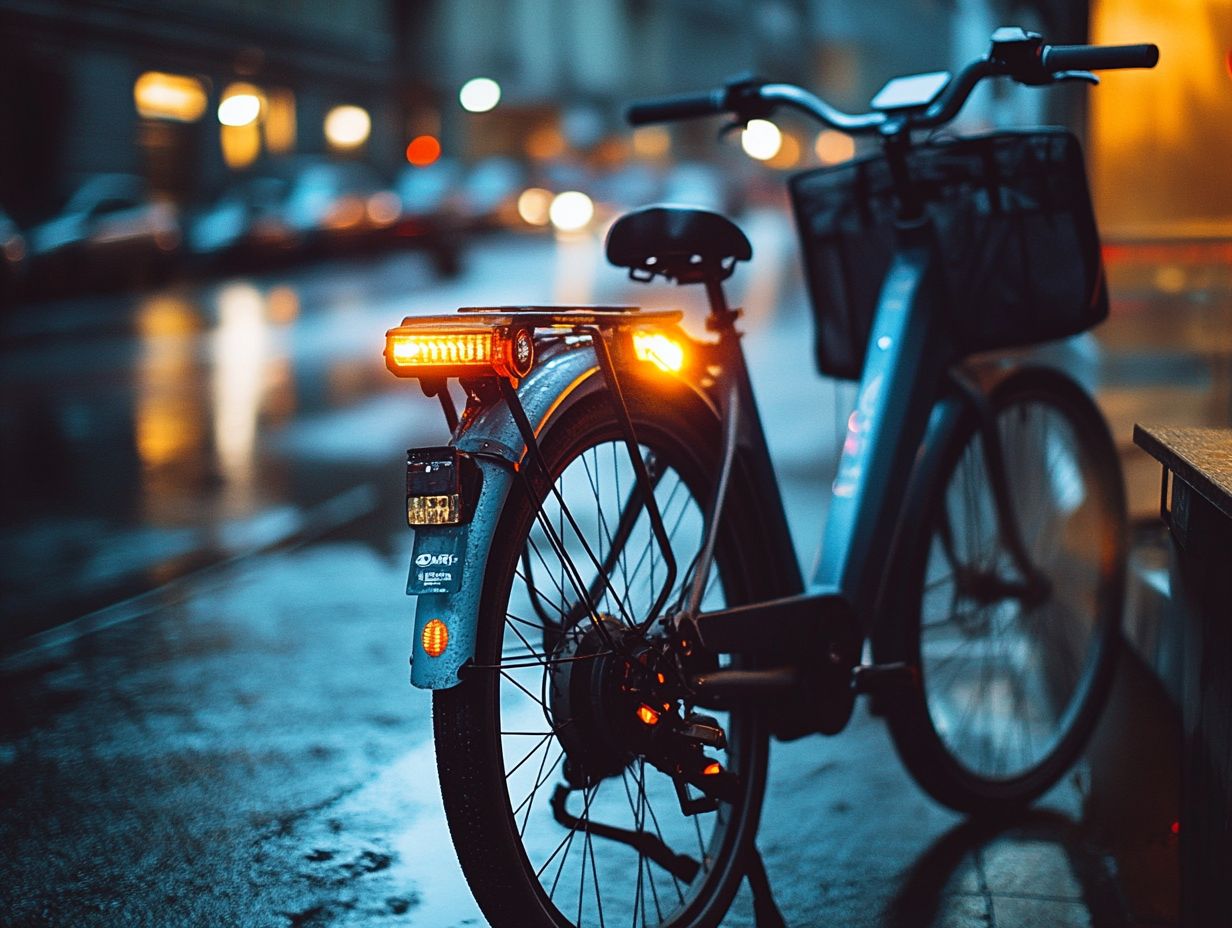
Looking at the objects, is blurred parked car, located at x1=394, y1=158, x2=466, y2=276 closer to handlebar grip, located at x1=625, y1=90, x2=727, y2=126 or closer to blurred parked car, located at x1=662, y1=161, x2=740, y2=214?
blurred parked car, located at x1=662, y1=161, x2=740, y2=214

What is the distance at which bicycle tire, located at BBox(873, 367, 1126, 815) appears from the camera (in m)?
3.80

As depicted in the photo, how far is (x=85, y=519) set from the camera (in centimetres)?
826

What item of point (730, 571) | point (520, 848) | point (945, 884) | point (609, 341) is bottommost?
point (945, 884)

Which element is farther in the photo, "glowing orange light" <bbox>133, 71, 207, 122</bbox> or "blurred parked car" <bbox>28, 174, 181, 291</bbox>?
"glowing orange light" <bbox>133, 71, 207, 122</bbox>

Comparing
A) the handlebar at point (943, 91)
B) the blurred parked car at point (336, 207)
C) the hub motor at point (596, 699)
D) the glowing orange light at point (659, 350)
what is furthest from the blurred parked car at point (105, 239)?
the hub motor at point (596, 699)

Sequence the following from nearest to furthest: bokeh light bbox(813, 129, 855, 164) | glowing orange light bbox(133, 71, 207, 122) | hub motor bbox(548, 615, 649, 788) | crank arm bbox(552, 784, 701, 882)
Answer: hub motor bbox(548, 615, 649, 788)
crank arm bbox(552, 784, 701, 882)
glowing orange light bbox(133, 71, 207, 122)
bokeh light bbox(813, 129, 855, 164)

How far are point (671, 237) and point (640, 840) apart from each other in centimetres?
116

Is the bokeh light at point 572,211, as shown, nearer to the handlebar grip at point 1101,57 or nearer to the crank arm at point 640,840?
the handlebar grip at point 1101,57

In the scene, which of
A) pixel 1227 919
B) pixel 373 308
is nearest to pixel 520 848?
pixel 1227 919

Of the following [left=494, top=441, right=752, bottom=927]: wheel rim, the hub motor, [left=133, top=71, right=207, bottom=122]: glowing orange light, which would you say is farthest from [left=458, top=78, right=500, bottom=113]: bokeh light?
the hub motor

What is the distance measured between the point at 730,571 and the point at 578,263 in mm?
25801

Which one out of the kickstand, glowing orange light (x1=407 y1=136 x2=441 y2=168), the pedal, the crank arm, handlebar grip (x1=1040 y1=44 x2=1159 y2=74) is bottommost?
the kickstand

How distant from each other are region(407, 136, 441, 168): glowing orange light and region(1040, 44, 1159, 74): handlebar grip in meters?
38.4

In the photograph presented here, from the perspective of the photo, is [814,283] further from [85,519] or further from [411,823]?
[85,519]
